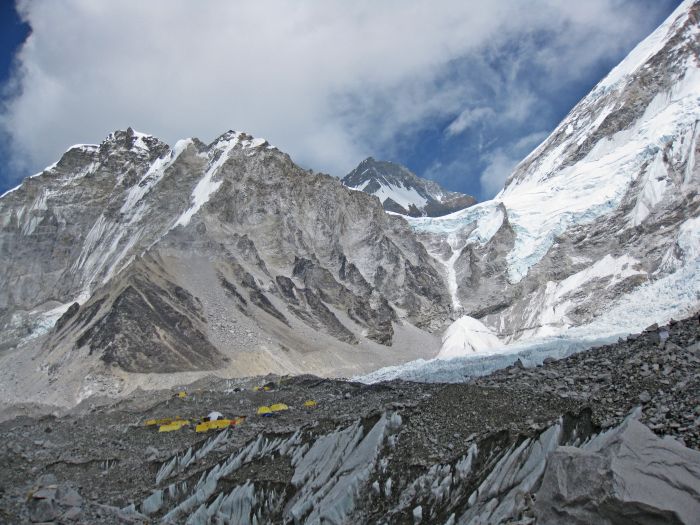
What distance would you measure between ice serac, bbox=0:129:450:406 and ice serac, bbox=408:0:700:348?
16113mm

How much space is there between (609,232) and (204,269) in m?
88.1

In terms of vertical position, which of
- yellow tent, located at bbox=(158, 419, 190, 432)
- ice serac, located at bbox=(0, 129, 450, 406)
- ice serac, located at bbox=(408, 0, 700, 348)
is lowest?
ice serac, located at bbox=(408, 0, 700, 348)

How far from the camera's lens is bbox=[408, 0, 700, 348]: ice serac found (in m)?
101

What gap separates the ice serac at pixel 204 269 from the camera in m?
92.1

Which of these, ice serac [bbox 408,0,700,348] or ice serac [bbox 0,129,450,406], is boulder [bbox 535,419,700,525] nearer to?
ice serac [bbox 408,0,700,348]

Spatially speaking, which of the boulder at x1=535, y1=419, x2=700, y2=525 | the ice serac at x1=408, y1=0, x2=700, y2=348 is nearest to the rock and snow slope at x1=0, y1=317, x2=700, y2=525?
the boulder at x1=535, y1=419, x2=700, y2=525

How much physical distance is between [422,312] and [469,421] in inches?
5293

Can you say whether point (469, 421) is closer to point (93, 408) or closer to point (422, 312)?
point (93, 408)

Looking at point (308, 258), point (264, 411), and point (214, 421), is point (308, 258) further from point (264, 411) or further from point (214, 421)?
point (214, 421)

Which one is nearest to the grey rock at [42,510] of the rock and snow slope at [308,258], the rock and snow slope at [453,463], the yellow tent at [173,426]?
the rock and snow slope at [453,463]

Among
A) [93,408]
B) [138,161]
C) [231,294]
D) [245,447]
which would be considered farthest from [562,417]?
[138,161]

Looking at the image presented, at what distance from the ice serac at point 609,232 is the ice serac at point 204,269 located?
16.1 metres

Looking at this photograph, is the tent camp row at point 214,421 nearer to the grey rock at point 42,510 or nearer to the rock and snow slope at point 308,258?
the grey rock at point 42,510

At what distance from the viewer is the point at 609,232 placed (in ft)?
468
